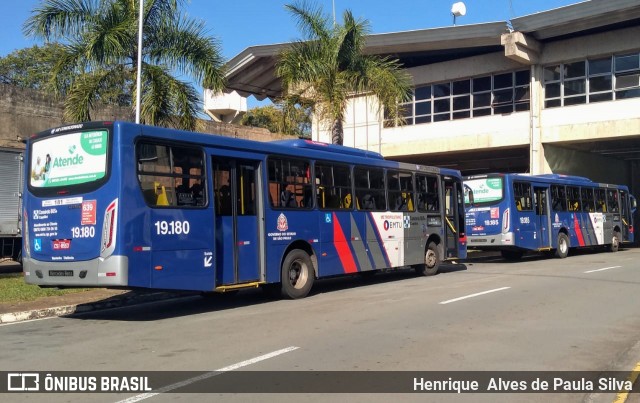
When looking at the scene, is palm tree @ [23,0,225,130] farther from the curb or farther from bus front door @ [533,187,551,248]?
bus front door @ [533,187,551,248]

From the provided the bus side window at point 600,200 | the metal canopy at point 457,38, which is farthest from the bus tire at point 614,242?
→ the metal canopy at point 457,38

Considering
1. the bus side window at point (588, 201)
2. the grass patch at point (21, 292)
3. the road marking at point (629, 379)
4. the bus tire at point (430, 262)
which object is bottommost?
the road marking at point (629, 379)

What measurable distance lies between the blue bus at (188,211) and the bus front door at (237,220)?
0.02 metres

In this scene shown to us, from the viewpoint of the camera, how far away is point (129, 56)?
1734cm

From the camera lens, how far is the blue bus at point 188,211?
31.3 ft

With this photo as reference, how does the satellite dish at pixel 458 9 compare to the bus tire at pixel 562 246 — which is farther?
the satellite dish at pixel 458 9

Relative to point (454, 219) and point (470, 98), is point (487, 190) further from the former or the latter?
point (470, 98)

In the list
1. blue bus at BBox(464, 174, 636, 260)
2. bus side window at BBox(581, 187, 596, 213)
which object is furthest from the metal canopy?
bus side window at BBox(581, 187, 596, 213)

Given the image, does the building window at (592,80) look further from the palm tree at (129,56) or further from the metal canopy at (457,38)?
the palm tree at (129,56)

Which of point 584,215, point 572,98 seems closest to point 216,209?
point 584,215

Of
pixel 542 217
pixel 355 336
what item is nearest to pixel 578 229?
pixel 542 217

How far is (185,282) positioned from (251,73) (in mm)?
27091

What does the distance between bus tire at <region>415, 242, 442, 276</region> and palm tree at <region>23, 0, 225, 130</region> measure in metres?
7.60
